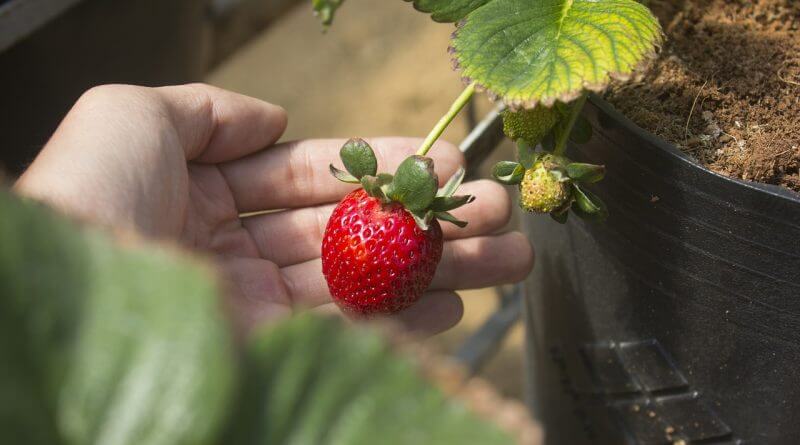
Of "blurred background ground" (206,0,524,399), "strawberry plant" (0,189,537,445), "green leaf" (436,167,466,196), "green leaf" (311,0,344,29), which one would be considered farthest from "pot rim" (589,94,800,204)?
"blurred background ground" (206,0,524,399)

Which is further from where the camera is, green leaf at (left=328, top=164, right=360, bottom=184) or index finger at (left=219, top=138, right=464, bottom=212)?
index finger at (left=219, top=138, right=464, bottom=212)

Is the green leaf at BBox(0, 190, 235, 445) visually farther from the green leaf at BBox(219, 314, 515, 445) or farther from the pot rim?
the pot rim

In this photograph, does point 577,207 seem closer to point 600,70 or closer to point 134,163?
point 600,70

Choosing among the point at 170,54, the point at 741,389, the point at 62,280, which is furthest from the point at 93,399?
the point at 170,54

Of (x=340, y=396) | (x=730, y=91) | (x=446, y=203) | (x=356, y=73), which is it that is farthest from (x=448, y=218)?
(x=356, y=73)

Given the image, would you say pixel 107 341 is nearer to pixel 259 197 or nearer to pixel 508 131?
pixel 508 131

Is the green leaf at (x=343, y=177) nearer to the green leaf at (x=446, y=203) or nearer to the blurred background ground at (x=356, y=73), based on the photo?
the green leaf at (x=446, y=203)
